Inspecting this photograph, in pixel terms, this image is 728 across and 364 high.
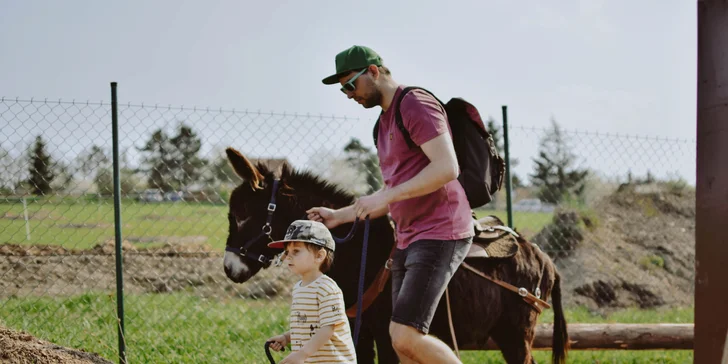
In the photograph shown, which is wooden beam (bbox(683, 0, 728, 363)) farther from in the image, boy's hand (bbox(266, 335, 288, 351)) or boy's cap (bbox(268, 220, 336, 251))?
boy's hand (bbox(266, 335, 288, 351))

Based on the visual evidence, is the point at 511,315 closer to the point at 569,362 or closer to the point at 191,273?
the point at 569,362

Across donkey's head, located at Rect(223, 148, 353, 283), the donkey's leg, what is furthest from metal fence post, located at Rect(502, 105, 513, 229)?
donkey's head, located at Rect(223, 148, 353, 283)

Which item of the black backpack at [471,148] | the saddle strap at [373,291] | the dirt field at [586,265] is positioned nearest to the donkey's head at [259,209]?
the saddle strap at [373,291]

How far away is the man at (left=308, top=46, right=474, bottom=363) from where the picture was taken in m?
3.50

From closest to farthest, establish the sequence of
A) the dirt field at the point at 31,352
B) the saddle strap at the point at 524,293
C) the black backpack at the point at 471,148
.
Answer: the dirt field at the point at 31,352
the black backpack at the point at 471,148
the saddle strap at the point at 524,293

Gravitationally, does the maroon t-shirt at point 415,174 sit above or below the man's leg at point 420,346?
above

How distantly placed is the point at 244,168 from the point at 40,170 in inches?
88.8

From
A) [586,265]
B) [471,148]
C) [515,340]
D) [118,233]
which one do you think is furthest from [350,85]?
[586,265]

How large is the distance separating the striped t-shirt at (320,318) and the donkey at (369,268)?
129 centimetres

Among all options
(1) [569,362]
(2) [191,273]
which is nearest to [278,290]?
(2) [191,273]

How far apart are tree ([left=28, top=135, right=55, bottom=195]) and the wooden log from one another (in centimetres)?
474

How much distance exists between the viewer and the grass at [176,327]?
6204mm

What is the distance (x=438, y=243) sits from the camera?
366 cm

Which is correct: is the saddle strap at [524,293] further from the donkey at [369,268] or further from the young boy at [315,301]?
the young boy at [315,301]
